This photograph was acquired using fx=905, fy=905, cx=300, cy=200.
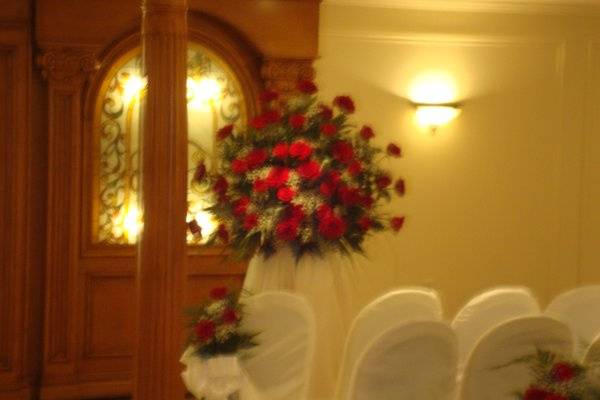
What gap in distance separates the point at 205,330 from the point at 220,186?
76cm

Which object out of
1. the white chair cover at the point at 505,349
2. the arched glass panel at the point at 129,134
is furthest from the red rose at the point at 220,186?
the arched glass panel at the point at 129,134

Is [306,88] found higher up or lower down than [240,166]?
higher up

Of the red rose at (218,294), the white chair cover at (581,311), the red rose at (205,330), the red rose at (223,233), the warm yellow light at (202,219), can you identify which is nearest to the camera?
the red rose at (205,330)

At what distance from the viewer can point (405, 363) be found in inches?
114

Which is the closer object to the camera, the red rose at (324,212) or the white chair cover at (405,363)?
the white chair cover at (405,363)

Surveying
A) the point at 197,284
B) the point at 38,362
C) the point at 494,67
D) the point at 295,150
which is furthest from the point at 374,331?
the point at 494,67

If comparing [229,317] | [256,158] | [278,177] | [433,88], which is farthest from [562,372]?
[433,88]

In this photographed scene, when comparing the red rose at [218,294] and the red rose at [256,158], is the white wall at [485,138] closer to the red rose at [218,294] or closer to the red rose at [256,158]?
the red rose at [256,158]

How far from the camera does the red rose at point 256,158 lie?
3.82 meters

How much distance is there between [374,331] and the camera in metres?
3.97

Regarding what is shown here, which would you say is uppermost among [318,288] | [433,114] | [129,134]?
[433,114]

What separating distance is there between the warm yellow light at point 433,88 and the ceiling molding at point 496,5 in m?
0.50

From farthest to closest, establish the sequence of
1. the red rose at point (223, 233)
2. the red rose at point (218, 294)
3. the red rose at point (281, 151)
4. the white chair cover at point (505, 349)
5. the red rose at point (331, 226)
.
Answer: the red rose at point (223, 233) → the red rose at point (281, 151) → the red rose at point (331, 226) → the red rose at point (218, 294) → the white chair cover at point (505, 349)

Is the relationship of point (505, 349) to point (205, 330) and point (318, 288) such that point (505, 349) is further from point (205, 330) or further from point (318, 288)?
point (318, 288)
